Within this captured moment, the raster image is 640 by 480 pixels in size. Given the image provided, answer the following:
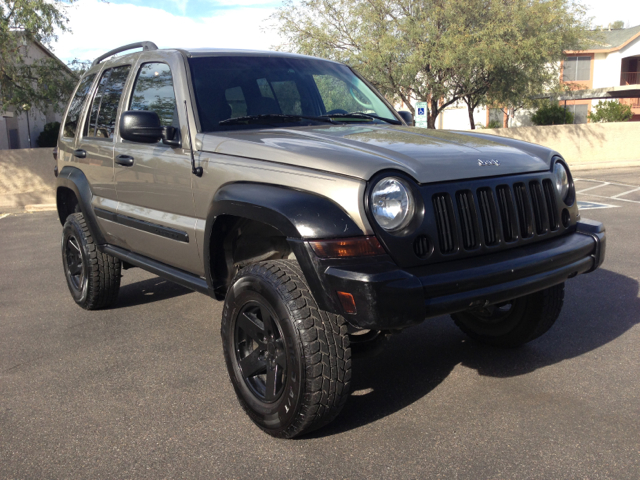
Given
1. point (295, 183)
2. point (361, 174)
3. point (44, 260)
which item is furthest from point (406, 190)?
point (44, 260)

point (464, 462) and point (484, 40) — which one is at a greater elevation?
point (484, 40)

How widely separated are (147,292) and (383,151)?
3.71 metres

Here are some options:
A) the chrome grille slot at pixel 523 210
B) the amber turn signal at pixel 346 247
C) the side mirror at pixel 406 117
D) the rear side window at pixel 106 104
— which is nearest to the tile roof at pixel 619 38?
the side mirror at pixel 406 117

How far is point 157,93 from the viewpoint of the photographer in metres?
4.30

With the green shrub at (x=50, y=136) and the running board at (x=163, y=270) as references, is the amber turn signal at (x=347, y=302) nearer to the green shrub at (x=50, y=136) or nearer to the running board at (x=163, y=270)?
the running board at (x=163, y=270)

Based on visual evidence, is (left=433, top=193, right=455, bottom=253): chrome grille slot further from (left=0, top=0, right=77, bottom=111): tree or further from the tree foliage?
the tree foliage

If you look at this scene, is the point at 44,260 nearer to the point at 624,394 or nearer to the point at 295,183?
the point at 295,183

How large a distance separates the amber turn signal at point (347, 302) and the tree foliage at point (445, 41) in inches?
700

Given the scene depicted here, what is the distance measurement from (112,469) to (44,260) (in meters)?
5.70

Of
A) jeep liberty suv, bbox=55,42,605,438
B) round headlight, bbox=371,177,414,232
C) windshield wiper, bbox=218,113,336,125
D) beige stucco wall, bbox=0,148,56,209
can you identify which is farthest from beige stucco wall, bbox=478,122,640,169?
round headlight, bbox=371,177,414,232

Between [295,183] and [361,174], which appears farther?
[295,183]

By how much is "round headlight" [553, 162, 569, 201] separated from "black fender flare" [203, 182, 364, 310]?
4.36 feet

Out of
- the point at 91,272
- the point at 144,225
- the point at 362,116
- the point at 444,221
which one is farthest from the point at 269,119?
the point at 91,272

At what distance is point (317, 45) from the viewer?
69.8 ft
